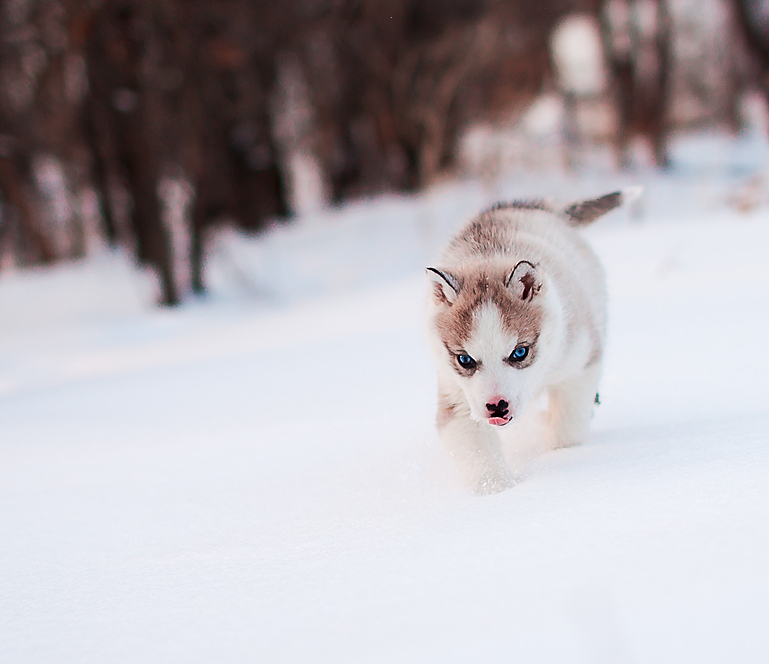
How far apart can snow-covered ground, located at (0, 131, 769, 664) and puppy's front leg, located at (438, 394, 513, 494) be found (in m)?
0.08

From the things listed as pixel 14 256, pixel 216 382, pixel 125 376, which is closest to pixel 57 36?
pixel 125 376

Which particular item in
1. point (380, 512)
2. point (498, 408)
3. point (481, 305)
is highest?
point (481, 305)

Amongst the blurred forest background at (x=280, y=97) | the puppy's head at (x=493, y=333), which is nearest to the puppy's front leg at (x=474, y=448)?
the puppy's head at (x=493, y=333)

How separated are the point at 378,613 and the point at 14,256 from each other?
22404mm

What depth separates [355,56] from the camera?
1688 cm

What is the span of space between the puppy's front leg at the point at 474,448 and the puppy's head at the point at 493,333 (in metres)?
0.15

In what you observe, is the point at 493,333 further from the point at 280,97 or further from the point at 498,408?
the point at 280,97

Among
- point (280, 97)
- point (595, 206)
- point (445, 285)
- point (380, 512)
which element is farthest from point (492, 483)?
point (280, 97)

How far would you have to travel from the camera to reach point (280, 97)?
17.8 m

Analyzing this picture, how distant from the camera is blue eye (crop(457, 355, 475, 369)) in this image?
8.18ft

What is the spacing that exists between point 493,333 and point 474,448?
1.38ft

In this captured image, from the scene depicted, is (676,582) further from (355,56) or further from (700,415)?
(355,56)

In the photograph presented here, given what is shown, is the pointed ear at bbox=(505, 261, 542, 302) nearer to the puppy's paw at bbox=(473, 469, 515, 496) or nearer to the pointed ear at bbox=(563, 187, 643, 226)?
the puppy's paw at bbox=(473, 469, 515, 496)

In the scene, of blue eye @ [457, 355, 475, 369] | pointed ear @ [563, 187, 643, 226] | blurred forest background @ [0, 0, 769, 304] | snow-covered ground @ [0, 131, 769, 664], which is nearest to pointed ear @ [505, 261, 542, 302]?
blue eye @ [457, 355, 475, 369]
